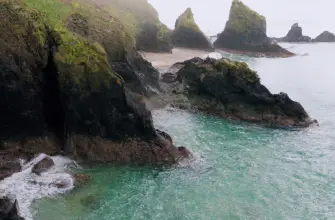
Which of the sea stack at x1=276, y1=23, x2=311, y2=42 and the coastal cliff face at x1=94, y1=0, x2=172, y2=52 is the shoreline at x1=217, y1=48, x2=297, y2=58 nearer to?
the coastal cliff face at x1=94, y1=0, x2=172, y2=52

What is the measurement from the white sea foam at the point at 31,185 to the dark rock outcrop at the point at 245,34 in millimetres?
78433

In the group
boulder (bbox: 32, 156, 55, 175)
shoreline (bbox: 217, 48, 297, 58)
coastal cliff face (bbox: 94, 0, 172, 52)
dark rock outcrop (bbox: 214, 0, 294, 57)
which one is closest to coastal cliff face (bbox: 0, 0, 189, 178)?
boulder (bbox: 32, 156, 55, 175)

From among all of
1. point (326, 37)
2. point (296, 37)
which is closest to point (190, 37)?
point (296, 37)

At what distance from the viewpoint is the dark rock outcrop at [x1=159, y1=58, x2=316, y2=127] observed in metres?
35.1

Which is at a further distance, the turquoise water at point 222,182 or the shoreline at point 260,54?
the shoreline at point 260,54

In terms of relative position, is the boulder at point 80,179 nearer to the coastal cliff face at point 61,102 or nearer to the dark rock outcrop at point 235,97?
the coastal cliff face at point 61,102

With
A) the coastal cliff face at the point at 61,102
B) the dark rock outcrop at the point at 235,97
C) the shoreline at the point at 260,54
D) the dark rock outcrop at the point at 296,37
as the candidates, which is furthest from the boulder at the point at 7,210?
the dark rock outcrop at the point at 296,37

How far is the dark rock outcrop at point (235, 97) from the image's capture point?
115 feet

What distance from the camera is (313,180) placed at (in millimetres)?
23406

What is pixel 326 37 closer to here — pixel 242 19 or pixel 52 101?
pixel 242 19

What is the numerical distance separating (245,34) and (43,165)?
80345 mm

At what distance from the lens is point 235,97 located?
36.4 meters

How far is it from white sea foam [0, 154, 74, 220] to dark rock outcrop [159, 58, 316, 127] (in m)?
19.0

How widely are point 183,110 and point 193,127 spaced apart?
5.03 m
